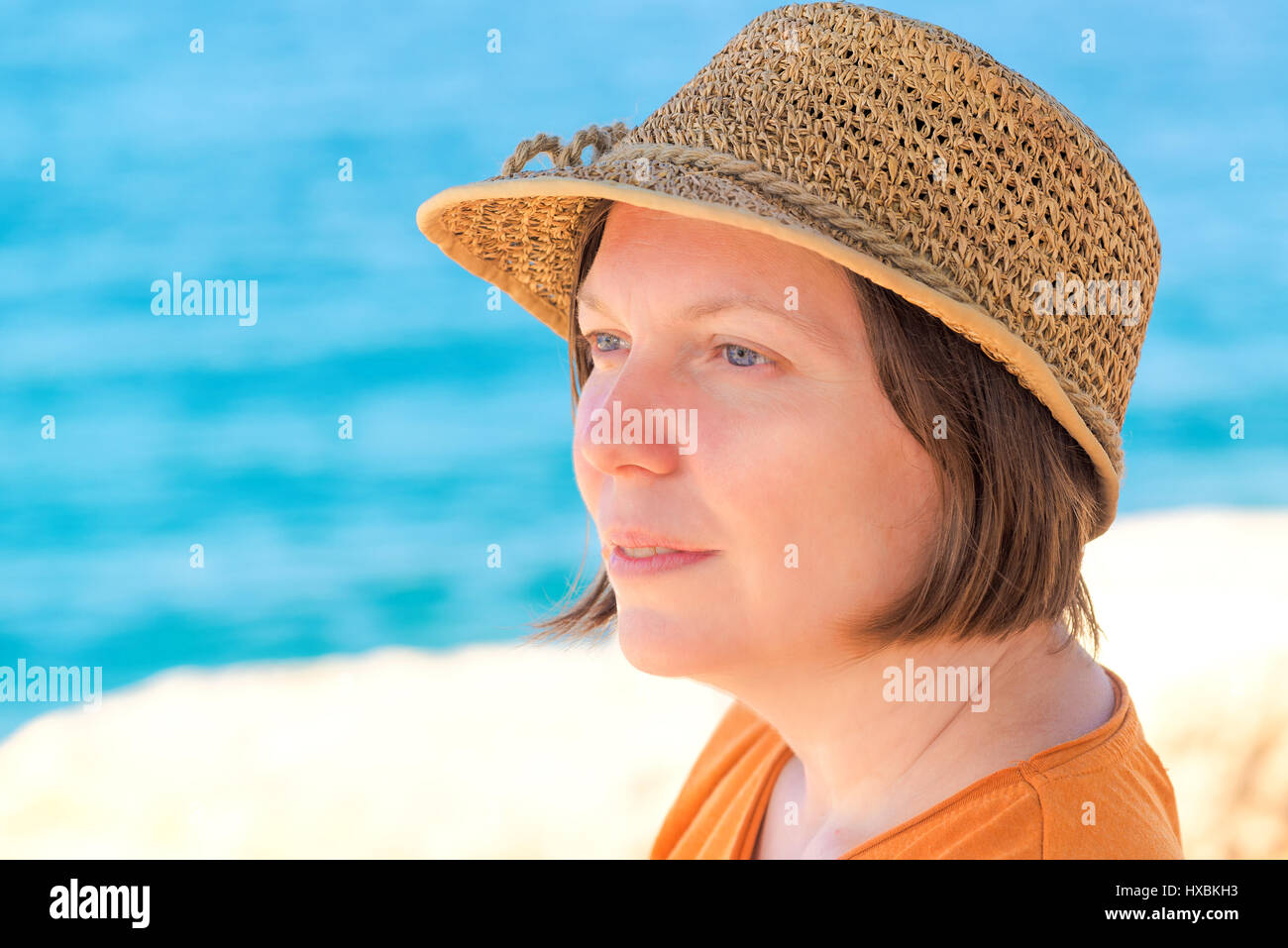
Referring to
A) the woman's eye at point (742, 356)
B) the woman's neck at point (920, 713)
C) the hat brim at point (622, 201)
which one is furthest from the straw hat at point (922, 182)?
the woman's neck at point (920, 713)

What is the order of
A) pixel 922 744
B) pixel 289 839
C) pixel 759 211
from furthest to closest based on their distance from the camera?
1. pixel 289 839
2. pixel 922 744
3. pixel 759 211

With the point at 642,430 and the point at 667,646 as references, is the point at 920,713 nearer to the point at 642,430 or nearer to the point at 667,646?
the point at 667,646

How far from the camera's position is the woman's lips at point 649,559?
129 cm

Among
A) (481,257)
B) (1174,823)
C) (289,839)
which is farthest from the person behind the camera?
(289,839)

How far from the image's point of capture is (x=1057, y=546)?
1.37 m

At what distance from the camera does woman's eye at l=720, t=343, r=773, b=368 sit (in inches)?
50.4

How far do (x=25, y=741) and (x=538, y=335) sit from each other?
4278mm

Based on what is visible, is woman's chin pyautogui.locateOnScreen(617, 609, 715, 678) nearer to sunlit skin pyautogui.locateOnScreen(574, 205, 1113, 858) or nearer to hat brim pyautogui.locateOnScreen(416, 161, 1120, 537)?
sunlit skin pyautogui.locateOnScreen(574, 205, 1113, 858)

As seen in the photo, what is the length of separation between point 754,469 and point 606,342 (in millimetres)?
352

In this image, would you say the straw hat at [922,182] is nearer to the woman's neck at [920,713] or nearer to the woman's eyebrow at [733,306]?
the woman's eyebrow at [733,306]

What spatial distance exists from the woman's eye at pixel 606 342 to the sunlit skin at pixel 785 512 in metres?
0.09

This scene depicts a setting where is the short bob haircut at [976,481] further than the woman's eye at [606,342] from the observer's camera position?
No
